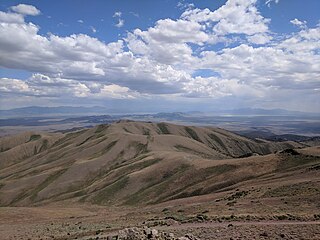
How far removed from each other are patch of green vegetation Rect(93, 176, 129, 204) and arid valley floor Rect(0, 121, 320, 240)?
1.14ft

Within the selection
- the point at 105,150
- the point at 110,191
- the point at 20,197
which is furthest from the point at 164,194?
the point at 105,150

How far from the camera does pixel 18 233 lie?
124 ft

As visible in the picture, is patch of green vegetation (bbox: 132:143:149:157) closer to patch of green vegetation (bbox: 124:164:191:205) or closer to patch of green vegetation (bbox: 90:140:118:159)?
patch of green vegetation (bbox: 90:140:118:159)

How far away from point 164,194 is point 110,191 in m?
21.1

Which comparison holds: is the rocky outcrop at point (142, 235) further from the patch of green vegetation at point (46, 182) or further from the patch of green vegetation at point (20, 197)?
the patch of green vegetation at point (20, 197)

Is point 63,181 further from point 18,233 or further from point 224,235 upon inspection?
point 224,235

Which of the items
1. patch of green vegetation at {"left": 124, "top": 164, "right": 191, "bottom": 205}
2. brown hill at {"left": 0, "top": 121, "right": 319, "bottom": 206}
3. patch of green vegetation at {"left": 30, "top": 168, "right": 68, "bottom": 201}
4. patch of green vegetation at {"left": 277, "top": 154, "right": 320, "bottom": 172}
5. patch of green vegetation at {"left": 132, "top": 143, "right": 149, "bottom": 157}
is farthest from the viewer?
patch of green vegetation at {"left": 132, "top": 143, "right": 149, "bottom": 157}

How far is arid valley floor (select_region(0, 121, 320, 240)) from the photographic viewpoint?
30.5 meters

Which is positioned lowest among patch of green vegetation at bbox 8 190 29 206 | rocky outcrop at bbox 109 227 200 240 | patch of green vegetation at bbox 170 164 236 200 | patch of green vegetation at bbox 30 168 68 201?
patch of green vegetation at bbox 8 190 29 206

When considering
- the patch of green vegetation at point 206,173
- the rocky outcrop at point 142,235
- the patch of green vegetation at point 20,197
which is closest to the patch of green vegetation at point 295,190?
the rocky outcrop at point 142,235

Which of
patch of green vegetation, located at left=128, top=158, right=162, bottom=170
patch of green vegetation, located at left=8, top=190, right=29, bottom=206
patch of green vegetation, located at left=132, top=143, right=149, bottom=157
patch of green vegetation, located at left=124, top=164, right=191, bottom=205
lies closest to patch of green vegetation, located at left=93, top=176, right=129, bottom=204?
patch of green vegetation, located at left=124, top=164, right=191, bottom=205

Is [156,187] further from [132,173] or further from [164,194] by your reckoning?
[132,173]

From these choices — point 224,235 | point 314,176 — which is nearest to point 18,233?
point 224,235

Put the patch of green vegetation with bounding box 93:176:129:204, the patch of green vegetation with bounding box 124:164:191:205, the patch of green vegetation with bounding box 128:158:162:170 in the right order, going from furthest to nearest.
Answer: the patch of green vegetation with bounding box 128:158:162:170
the patch of green vegetation with bounding box 93:176:129:204
the patch of green vegetation with bounding box 124:164:191:205
